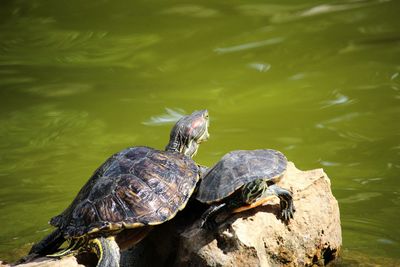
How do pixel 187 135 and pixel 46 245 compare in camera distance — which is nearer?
pixel 46 245

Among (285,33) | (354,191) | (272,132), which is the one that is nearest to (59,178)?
(272,132)

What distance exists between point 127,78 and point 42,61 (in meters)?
1.48

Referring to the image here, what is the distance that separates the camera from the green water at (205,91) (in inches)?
253

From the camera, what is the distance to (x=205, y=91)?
8.83 meters

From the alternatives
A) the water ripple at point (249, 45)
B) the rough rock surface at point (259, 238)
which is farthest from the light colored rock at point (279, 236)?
the water ripple at point (249, 45)

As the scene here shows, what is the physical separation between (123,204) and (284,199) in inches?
36.9

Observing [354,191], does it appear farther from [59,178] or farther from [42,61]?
[42,61]

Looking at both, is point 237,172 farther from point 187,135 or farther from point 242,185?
point 187,135

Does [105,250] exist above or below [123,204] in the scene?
below

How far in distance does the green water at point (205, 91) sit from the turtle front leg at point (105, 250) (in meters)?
1.51

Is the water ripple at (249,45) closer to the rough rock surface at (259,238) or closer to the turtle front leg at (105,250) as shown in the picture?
the rough rock surface at (259,238)

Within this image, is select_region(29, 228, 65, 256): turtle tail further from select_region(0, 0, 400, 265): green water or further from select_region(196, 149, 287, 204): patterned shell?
select_region(0, 0, 400, 265): green water

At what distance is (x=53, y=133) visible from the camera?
809 cm

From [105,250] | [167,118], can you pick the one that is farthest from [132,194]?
[167,118]
